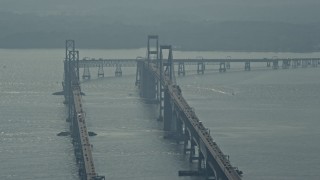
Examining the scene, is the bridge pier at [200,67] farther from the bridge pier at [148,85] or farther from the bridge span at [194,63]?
the bridge pier at [148,85]

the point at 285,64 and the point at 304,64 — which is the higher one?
the point at 285,64

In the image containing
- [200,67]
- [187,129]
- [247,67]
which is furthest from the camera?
[200,67]

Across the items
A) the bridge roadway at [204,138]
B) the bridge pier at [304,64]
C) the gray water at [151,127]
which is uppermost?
the bridge roadway at [204,138]

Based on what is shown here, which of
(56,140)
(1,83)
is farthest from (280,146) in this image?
(1,83)

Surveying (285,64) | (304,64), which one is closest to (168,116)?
(285,64)

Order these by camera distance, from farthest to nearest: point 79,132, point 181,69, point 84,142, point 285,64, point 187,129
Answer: point 285,64 → point 181,69 → point 187,129 → point 79,132 → point 84,142

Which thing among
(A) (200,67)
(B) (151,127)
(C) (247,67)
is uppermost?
(C) (247,67)

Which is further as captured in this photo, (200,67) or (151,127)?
(200,67)

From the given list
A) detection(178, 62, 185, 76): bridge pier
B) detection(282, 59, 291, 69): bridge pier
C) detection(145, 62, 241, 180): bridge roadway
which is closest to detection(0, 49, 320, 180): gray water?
detection(145, 62, 241, 180): bridge roadway

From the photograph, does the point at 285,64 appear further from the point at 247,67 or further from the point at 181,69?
the point at 181,69

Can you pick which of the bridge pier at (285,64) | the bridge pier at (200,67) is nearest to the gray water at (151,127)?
the bridge pier at (200,67)
